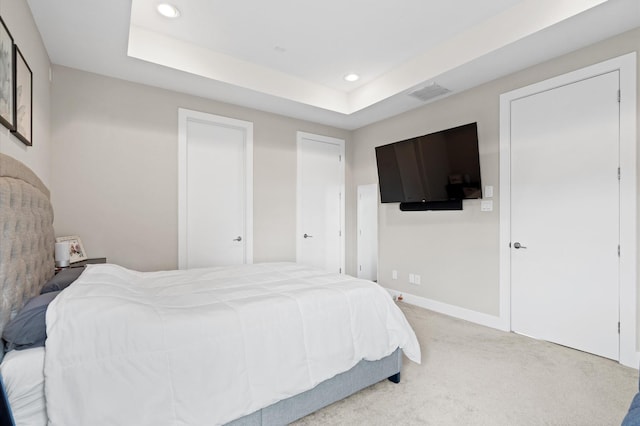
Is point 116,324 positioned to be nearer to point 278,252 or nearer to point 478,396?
point 478,396

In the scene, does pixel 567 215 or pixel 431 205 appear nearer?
pixel 567 215

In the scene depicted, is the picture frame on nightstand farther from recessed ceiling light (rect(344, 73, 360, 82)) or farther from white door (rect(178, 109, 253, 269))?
recessed ceiling light (rect(344, 73, 360, 82))

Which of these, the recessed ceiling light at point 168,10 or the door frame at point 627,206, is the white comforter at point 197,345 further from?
the recessed ceiling light at point 168,10

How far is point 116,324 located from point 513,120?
3735 mm

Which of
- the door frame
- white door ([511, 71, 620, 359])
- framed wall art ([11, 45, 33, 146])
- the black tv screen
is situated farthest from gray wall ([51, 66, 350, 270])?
the door frame

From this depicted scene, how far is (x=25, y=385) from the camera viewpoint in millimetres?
1190

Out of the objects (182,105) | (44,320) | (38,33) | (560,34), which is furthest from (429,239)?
(38,33)

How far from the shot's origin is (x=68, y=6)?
2162mm

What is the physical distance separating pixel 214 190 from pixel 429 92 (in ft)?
9.35

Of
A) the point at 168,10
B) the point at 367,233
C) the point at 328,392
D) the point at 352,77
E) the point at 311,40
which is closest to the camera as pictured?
the point at 328,392

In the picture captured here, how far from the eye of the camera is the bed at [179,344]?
1.23 metres

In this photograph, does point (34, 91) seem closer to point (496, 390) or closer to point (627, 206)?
point (496, 390)

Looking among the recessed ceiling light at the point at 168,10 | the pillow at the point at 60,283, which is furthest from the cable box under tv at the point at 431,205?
the pillow at the point at 60,283

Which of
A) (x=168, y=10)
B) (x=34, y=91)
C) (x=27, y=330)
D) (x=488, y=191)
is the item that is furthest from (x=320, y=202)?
(x=27, y=330)
